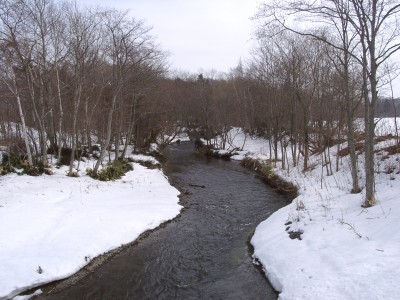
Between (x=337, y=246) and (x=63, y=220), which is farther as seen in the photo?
(x=63, y=220)

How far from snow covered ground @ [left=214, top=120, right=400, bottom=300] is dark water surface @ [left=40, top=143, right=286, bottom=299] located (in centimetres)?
67

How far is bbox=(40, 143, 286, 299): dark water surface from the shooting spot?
741 cm

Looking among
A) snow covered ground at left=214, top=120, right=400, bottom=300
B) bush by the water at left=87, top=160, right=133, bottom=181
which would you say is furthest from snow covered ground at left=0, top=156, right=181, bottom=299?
snow covered ground at left=214, top=120, right=400, bottom=300

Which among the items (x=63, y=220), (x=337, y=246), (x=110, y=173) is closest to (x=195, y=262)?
(x=337, y=246)

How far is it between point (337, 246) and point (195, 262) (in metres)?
3.61

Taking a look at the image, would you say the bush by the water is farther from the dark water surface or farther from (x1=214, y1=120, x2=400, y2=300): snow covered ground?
(x1=214, y1=120, x2=400, y2=300): snow covered ground

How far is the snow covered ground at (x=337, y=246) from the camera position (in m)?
5.98

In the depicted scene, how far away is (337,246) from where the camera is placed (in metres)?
7.55

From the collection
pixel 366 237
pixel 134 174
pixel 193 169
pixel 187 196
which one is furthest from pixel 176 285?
pixel 193 169

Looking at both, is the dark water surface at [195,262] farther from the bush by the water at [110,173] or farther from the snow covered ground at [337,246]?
the bush by the water at [110,173]

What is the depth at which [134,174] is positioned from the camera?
19391 millimetres

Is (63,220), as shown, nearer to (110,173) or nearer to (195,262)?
(195,262)

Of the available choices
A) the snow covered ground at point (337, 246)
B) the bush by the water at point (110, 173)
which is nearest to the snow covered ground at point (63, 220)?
the bush by the water at point (110, 173)

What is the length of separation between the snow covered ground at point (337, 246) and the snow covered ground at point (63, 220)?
14.1ft
